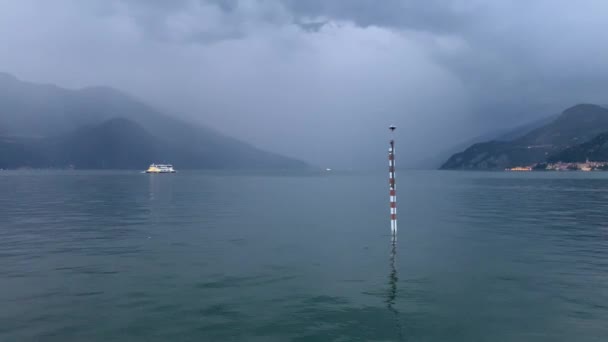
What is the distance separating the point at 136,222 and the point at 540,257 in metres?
31.5

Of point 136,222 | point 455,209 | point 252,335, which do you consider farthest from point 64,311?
point 455,209

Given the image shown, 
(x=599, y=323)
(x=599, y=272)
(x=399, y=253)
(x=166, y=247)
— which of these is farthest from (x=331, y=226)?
(x=599, y=323)

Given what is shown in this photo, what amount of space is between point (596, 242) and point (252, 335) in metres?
24.9

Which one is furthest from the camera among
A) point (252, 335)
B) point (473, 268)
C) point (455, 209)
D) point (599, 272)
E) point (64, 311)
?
point (455, 209)

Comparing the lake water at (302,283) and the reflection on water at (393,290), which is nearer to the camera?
the lake water at (302,283)

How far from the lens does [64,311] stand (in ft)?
45.1

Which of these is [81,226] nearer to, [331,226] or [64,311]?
[331,226]

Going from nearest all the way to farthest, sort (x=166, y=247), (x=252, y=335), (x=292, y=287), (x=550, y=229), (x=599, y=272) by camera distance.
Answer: (x=252, y=335) → (x=292, y=287) → (x=599, y=272) → (x=166, y=247) → (x=550, y=229)

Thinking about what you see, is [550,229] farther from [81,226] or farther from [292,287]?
[81,226]

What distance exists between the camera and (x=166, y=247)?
2544cm

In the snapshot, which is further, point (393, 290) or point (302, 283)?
point (302, 283)

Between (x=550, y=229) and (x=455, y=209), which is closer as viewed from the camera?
(x=550, y=229)

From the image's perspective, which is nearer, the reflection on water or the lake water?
the lake water

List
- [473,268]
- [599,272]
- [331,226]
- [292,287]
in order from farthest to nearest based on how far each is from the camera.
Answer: [331,226] < [473,268] < [599,272] < [292,287]
